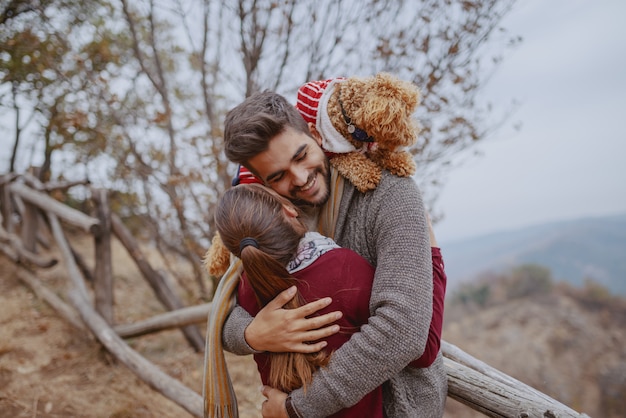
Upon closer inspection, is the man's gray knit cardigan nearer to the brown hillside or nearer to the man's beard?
the man's beard

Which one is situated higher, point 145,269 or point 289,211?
point 289,211

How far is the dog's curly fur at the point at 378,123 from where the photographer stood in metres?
1.40

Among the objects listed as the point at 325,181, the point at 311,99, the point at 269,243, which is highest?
the point at 311,99

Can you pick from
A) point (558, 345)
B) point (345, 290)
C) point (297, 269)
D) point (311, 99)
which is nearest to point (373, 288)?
point (345, 290)

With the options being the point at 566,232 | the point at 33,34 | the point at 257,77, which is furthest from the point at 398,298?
the point at 566,232

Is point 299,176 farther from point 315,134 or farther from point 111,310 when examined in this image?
point 111,310

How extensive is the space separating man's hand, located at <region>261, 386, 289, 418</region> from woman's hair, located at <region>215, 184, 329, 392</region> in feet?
0.08

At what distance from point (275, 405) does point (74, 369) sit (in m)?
3.18

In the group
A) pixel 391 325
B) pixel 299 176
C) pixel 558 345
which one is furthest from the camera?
pixel 558 345

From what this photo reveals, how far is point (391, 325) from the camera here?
1178 mm

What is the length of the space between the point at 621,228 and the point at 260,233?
6326 centimetres

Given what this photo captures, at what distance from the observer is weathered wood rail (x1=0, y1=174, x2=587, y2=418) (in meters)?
1.66

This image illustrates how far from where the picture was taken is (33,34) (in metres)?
4.82

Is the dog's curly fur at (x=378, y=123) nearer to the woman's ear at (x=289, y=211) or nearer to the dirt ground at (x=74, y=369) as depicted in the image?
the woman's ear at (x=289, y=211)
